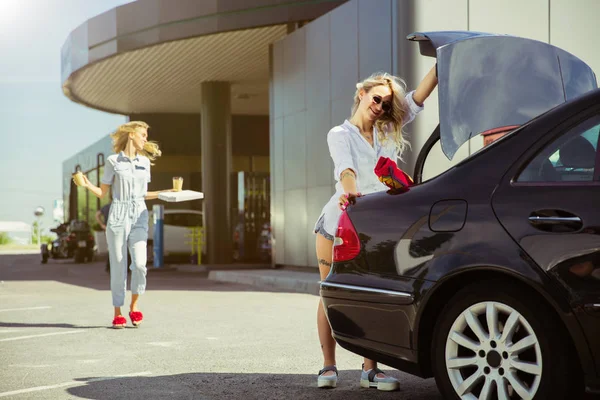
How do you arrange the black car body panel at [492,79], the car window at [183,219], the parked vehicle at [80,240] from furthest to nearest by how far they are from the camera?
the parked vehicle at [80,240] < the car window at [183,219] < the black car body panel at [492,79]

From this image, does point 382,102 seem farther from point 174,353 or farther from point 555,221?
point 174,353

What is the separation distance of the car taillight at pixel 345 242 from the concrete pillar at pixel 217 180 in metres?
21.5

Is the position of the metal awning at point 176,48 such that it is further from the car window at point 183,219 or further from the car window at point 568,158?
the car window at point 568,158

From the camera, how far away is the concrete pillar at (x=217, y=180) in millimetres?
26062

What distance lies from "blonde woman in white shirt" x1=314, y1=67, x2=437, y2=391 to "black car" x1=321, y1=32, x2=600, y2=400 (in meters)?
0.37

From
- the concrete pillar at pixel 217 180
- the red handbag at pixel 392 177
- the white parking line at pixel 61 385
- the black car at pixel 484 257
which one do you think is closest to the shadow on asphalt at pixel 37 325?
the white parking line at pixel 61 385

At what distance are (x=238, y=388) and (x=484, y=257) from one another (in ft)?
6.53

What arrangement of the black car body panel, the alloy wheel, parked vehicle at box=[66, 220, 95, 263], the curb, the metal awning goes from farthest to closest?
parked vehicle at box=[66, 220, 95, 263], the metal awning, the curb, the black car body panel, the alloy wheel

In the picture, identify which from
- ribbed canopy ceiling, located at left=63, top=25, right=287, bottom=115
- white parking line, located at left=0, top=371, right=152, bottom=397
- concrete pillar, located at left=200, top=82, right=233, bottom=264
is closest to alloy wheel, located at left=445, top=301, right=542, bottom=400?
white parking line, located at left=0, top=371, right=152, bottom=397

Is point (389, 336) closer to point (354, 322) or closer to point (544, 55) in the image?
point (354, 322)

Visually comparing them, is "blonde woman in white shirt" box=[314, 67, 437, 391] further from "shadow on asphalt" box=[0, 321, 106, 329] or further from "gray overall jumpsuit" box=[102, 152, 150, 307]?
"shadow on asphalt" box=[0, 321, 106, 329]

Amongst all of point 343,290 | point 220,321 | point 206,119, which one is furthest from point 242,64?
point 343,290

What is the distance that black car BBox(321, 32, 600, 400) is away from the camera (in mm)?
3678

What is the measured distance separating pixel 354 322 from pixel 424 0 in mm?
11099
